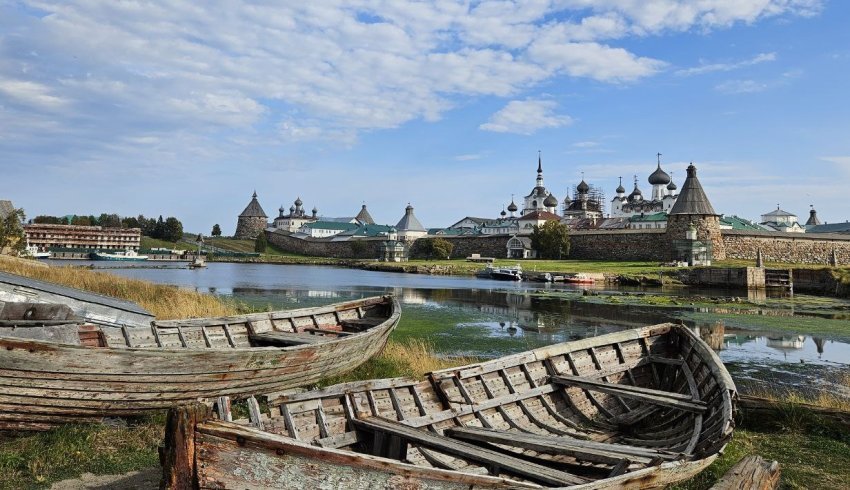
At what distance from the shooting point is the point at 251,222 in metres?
164

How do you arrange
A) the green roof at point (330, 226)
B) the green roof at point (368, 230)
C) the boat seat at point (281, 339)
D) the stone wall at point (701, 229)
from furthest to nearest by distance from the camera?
1. the green roof at point (330, 226)
2. the green roof at point (368, 230)
3. the stone wall at point (701, 229)
4. the boat seat at point (281, 339)

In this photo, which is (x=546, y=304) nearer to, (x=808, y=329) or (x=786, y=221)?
(x=808, y=329)

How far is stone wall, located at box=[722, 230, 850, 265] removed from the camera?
3248 inches

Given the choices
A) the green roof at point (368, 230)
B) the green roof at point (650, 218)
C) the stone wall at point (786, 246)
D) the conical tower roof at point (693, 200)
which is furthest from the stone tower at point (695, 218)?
the green roof at point (368, 230)

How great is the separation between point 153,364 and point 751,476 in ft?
22.0

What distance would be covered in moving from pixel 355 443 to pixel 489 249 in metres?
100

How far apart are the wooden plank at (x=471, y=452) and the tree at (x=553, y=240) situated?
8811 centimetres

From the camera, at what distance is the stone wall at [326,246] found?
11888cm

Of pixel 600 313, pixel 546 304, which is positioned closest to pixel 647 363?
pixel 600 313

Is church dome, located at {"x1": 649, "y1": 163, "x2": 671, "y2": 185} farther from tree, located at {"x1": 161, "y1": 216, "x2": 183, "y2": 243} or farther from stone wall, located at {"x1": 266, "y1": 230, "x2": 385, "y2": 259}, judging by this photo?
tree, located at {"x1": 161, "y1": 216, "x2": 183, "y2": 243}

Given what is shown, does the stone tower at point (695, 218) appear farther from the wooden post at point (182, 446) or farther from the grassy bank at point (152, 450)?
the wooden post at point (182, 446)

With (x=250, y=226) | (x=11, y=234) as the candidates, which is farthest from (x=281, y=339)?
(x=250, y=226)

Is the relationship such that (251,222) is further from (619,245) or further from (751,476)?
(751,476)

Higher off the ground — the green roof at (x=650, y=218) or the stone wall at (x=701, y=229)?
the green roof at (x=650, y=218)
